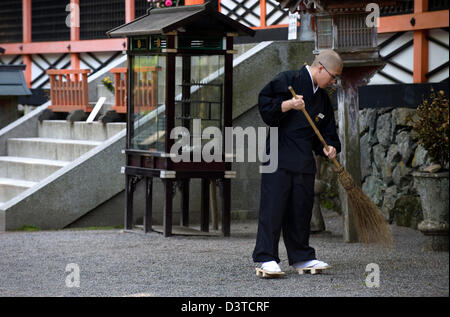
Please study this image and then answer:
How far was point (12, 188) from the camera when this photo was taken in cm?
1273

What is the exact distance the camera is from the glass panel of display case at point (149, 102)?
10734 millimetres

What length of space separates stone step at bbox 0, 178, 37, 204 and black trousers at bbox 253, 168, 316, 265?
553 centimetres

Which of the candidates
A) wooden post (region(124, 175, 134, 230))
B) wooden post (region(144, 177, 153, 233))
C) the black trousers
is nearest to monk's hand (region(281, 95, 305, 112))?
the black trousers

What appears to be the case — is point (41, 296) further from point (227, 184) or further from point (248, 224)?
point (248, 224)

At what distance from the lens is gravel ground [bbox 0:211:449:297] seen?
7.19 m

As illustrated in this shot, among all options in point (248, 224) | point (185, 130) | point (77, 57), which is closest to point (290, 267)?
point (185, 130)

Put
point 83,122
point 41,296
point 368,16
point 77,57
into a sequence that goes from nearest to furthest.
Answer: point 41,296 → point 368,16 → point 83,122 → point 77,57

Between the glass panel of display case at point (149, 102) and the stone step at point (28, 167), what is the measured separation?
204 centimetres

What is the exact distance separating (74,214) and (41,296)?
4.73 m

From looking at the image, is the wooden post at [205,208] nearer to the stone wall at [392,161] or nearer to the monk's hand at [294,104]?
the stone wall at [392,161]

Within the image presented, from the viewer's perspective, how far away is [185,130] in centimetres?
1068

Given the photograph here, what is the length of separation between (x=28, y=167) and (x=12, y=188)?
0.54m
